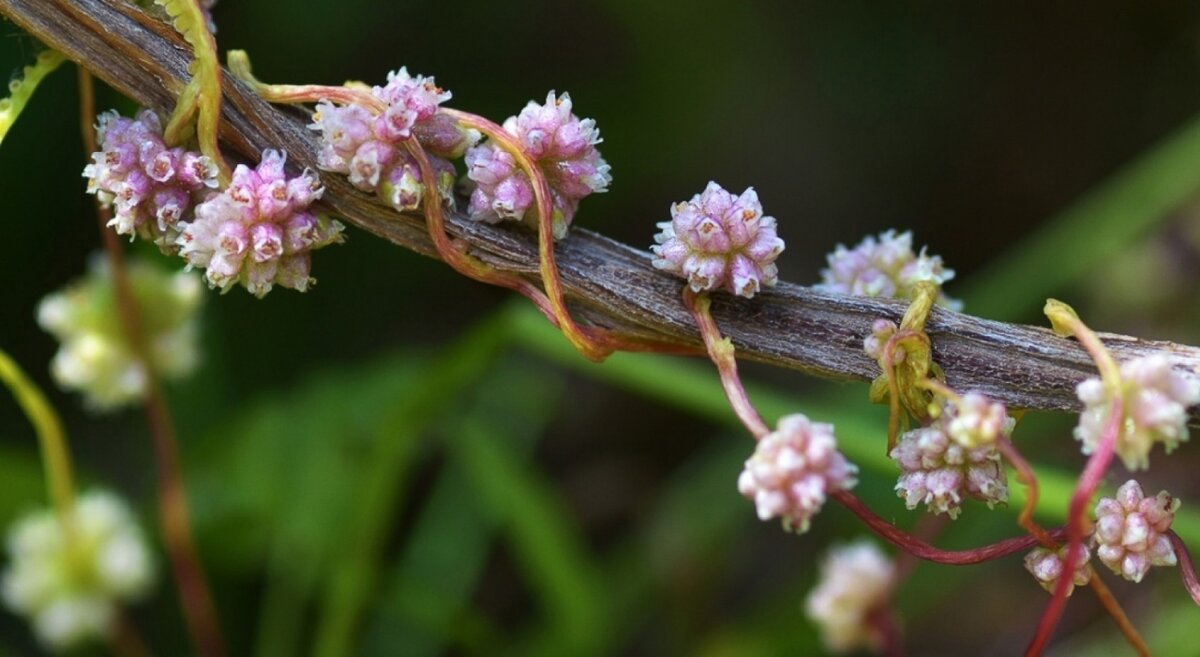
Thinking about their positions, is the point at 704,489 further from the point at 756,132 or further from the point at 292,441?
the point at 756,132

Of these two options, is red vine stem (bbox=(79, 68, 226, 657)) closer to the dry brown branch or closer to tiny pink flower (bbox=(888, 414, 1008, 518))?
the dry brown branch

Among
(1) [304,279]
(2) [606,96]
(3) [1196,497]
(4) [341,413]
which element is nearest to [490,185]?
(1) [304,279]

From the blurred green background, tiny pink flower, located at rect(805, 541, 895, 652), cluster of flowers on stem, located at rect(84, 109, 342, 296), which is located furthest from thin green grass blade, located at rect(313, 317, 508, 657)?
cluster of flowers on stem, located at rect(84, 109, 342, 296)

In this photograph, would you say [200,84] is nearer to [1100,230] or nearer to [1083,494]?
[1083,494]

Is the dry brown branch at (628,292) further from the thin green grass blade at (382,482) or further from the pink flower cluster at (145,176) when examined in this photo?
the thin green grass blade at (382,482)

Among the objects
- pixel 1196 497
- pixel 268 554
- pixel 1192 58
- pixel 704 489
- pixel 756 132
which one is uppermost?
pixel 1192 58

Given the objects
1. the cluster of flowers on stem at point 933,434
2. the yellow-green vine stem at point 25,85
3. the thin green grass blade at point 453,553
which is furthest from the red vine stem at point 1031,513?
the thin green grass blade at point 453,553
